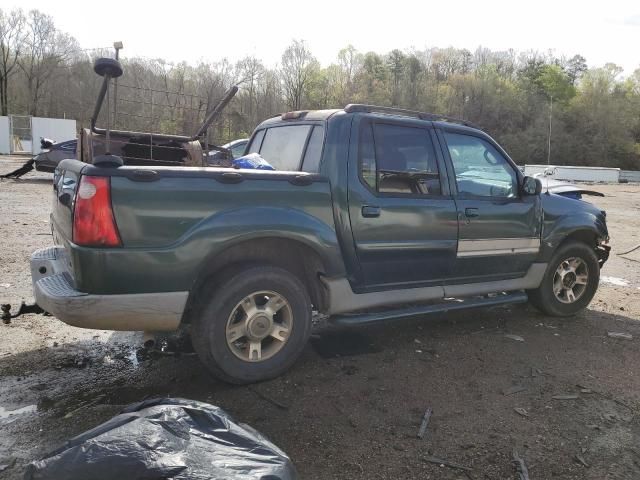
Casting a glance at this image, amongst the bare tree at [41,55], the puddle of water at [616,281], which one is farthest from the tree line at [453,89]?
the puddle of water at [616,281]

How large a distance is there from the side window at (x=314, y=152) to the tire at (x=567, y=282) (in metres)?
2.81

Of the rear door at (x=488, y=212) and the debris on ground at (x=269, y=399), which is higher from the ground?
the rear door at (x=488, y=212)

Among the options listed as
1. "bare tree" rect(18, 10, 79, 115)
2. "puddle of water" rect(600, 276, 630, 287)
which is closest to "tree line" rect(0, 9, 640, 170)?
"bare tree" rect(18, 10, 79, 115)

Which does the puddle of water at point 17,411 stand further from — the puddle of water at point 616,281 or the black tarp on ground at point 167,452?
the puddle of water at point 616,281

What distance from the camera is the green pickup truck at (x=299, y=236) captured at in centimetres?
312

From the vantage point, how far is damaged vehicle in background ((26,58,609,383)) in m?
3.12

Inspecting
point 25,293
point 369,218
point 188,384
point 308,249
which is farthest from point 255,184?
point 25,293

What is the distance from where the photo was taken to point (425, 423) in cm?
321

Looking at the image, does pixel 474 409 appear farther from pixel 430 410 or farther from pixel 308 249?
pixel 308 249

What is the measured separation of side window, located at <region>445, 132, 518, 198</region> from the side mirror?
0.09 meters

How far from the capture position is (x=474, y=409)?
3.42 meters

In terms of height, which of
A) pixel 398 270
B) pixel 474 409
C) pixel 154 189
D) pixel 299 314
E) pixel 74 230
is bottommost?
pixel 474 409

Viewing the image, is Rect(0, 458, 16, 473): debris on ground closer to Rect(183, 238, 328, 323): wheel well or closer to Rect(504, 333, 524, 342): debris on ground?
Rect(183, 238, 328, 323): wheel well

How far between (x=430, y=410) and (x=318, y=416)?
2.45ft
